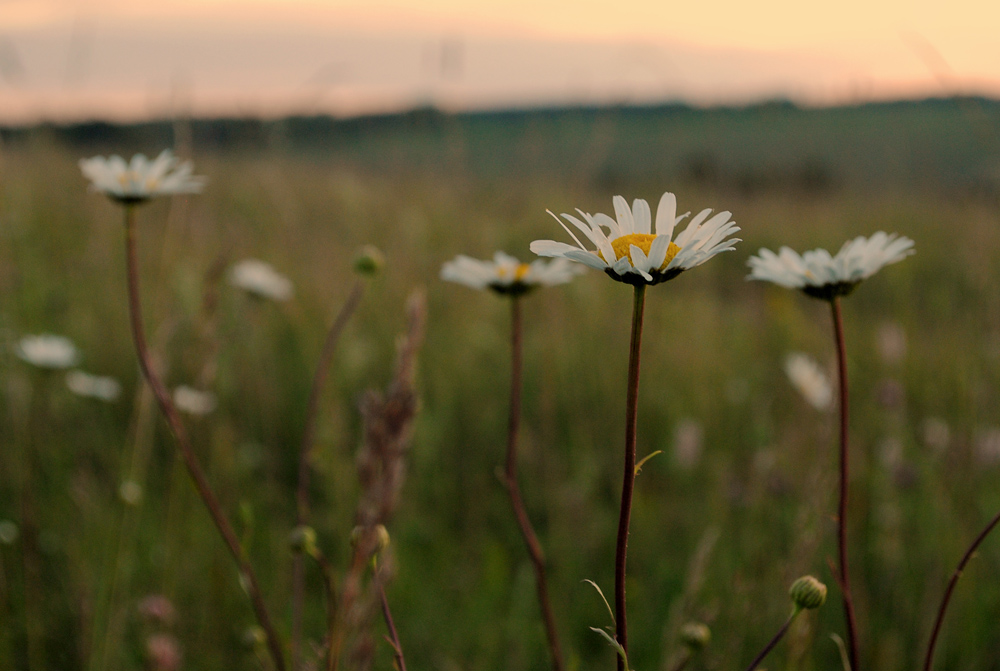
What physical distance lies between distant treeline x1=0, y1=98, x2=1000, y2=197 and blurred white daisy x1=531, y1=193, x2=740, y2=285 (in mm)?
1134

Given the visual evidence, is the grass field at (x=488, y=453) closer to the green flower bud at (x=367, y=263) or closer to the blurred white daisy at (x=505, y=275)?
the green flower bud at (x=367, y=263)

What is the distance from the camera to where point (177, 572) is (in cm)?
170

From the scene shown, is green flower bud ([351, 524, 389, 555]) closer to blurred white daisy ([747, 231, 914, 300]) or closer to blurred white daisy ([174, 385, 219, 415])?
blurred white daisy ([747, 231, 914, 300])

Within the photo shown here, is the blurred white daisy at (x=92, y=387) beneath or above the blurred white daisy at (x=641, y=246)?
beneath

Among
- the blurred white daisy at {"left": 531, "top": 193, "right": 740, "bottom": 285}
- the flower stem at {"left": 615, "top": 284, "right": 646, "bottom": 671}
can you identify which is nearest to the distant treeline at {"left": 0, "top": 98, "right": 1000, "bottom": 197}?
the blurred white daisy at {"left": 531, "top": 193, "right": 740, "bottom": 285}

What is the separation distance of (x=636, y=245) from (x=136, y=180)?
0.83m

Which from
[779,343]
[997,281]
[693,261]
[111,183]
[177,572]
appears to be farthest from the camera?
[997,281]

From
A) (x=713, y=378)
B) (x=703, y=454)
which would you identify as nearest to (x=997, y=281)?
(x=713, y=378)

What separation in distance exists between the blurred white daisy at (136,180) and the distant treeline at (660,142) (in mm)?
400

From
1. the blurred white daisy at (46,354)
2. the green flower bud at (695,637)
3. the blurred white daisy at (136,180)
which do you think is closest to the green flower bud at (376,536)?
the green flower bud at (695,637)

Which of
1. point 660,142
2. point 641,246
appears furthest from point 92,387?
point 660,142

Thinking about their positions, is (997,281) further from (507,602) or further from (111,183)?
(111,183)

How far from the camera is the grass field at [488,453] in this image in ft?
5.10

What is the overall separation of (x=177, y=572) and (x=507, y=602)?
0.78 meters
